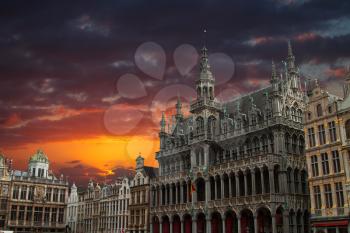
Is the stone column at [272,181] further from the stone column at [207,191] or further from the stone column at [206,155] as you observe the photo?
the stone column at [206,155]

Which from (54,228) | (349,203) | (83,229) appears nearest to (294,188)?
(349,203)

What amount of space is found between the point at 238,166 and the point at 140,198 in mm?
30169

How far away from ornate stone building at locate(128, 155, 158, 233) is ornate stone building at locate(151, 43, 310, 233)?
431 cm

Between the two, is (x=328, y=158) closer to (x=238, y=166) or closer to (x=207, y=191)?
(x=238, y=166)

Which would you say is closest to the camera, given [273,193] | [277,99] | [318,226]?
[318,226]

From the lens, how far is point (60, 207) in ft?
→ 374

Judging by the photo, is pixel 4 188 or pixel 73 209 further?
pixel 73 209

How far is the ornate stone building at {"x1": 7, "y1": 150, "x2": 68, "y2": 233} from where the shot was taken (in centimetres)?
10550

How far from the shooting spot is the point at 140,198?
280 feet

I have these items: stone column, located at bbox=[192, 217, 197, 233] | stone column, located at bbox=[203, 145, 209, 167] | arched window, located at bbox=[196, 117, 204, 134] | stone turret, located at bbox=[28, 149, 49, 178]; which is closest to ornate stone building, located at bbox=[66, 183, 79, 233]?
stone turret, located at bbox=[28, 149, 49, 178]

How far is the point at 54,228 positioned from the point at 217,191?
Answer: 6166cm

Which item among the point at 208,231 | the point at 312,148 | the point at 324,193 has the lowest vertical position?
the point at 208,231

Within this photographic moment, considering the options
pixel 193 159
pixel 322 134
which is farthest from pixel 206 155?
pixel 322 134

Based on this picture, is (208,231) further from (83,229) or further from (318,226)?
(83,229)
